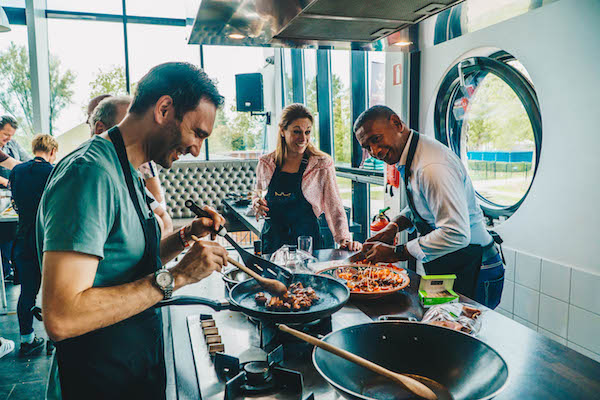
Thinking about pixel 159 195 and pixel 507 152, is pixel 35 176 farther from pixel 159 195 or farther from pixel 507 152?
pixel 507 152

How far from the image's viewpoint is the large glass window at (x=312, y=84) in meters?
6.53

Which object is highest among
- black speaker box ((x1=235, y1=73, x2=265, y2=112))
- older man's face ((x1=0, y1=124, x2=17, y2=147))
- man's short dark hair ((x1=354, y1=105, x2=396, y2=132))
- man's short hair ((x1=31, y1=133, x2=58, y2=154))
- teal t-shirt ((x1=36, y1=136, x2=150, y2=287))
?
black speaker box ((x1=235, y1=73, x2=265, y2=112))

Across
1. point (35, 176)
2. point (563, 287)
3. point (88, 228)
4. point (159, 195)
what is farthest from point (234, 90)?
point (88, 228)

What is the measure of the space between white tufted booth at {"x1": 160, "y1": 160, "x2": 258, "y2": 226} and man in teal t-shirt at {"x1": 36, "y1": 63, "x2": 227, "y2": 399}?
5817 mm

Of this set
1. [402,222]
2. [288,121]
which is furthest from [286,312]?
[288,121]

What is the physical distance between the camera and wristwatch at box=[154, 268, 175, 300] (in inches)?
43.0

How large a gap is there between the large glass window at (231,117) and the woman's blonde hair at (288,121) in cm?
492

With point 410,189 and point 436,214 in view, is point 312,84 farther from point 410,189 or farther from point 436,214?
point 436,214

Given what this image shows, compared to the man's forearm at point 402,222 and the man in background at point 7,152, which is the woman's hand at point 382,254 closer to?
the man's forearm at point 402,222

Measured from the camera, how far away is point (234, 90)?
7918 mm

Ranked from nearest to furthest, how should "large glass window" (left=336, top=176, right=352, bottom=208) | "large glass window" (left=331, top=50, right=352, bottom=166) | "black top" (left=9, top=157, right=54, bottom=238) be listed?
"black top" (left=9, top=157, right=54, bottom=238) → "large glass window" (left=331, top=50, right=352, bottom=166) → "large glass window" (left=336, top=176, right=352, bottom=208)

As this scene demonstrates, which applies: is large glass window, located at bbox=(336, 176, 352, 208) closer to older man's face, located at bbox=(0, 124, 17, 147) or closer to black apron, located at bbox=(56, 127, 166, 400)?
older man's face, located at bbox=(0, 124, 17, 147)

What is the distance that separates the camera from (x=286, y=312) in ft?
3.99

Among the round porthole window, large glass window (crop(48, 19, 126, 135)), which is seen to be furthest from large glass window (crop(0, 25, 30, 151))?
the round porthole window
